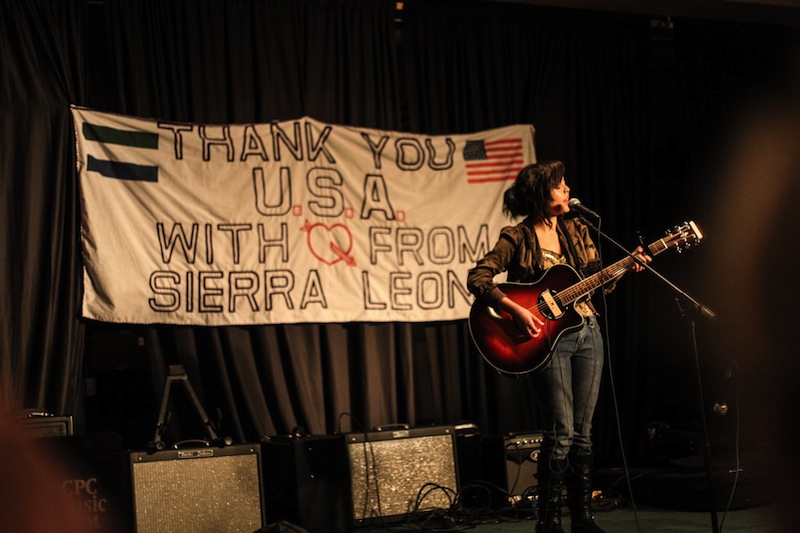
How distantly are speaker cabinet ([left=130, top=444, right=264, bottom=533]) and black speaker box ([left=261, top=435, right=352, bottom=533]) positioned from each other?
0.15 m

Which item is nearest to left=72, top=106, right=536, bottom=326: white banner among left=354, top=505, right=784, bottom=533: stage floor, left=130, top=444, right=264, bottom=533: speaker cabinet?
left=130, top=444, right=264, bottom=533: speaker cabinet

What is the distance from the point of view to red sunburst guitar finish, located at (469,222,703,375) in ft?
11.1

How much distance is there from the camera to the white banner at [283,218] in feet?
14.9

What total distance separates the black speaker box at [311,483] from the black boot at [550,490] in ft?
3.62

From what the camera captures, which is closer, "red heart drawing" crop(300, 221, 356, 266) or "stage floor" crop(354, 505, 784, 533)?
"stage floor" crop(354, 505, 784, 533)

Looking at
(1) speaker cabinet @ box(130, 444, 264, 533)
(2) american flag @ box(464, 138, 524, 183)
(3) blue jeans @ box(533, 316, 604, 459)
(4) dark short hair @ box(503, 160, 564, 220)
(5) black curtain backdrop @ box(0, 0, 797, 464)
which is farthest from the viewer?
(2) american flag @ box(464, 138, 524, 183)

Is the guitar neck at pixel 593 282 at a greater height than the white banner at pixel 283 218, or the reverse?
the white banner at pixel 283 218

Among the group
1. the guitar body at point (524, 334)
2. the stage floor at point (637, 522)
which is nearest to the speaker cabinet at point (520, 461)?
the stage floor at point (637, 522)

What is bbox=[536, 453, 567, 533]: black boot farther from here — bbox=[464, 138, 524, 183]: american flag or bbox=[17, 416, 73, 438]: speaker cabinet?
bbox=[464, 138, 524, 183]: american flag

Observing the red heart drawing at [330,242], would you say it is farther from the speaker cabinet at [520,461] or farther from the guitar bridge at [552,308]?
the guitar bridge at [552,308]

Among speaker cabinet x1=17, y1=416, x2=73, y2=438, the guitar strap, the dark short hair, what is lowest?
speaker cabinet x1=17, y1=416, x2=73, y2=438

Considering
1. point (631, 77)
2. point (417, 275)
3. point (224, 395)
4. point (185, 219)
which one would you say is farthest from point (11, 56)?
point (631, 77)

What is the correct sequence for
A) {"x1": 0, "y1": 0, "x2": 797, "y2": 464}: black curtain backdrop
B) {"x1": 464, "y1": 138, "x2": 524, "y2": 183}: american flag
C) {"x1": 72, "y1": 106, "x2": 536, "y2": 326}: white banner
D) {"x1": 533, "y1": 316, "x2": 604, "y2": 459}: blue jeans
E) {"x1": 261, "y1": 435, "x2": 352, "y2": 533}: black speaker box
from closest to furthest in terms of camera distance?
{"x1": 533, "y1": 316, "x2": 604, "y2": 459}: blue jeans, {"x1": 261, "y1": 435, "x2": 352, "y2": 533}: black speaker box, {"x1": 0, "y1": 0, "x2": 797, "y2": 464}: black curtain backdrop, {"x1": 72, "y1": 106, "x2": 536, "y2": 326}: white banner, {"x1": 464, "y1": 138, "x2": 524, "y2": 183}: american flag

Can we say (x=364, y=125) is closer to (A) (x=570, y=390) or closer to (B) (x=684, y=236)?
(B) (x=684, y=236)
